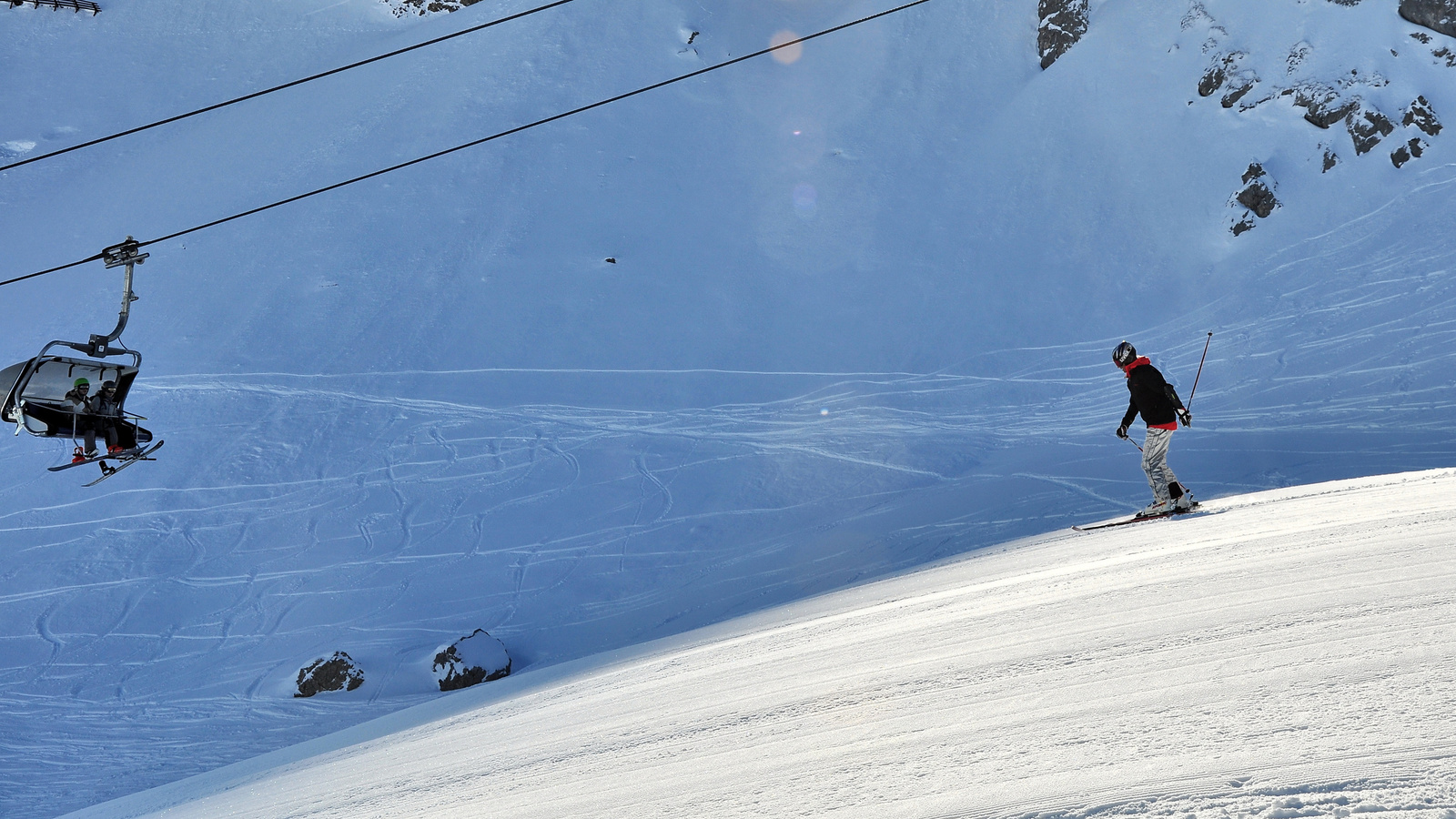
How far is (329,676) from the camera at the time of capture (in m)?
12.4

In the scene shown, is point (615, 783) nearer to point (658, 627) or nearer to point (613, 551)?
point (658, 627)

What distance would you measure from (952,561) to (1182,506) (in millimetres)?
2249

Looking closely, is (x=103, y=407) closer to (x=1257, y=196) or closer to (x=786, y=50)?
(x=1257, y=196)

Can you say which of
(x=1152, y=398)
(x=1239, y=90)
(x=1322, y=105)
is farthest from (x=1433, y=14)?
(x=1152, y=398)

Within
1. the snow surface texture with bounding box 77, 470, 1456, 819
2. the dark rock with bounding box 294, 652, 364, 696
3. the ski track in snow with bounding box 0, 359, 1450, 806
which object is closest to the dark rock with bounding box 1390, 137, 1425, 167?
the ski track in snow with bounding box 0, 359, 1450, 806

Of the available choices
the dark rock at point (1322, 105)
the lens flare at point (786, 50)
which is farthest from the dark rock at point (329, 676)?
the lens flare at point (786, 50)

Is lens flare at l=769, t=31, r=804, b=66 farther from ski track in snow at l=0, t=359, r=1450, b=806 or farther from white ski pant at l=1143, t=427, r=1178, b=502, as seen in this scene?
white ski pant at l=1143, t=427, r=1178, b=502

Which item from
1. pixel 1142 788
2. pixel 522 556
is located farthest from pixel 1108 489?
pixel 1142 788

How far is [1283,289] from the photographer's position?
20781 mm

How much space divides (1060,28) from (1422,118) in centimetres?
1076

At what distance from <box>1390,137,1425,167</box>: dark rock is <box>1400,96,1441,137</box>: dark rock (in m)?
0.45

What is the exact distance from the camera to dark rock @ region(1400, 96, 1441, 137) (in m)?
23.4

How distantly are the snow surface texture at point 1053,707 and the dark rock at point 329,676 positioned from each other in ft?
14.1

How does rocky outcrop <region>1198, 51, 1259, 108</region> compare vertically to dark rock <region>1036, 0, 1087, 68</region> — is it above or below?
below
